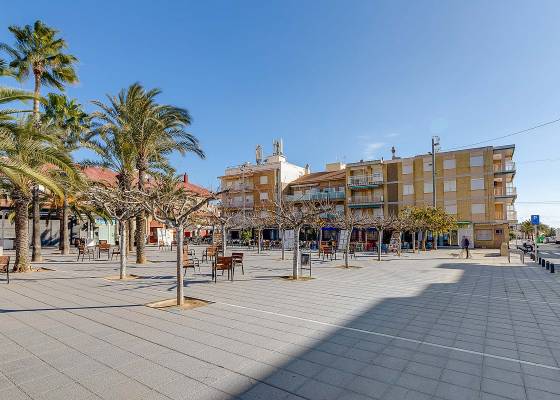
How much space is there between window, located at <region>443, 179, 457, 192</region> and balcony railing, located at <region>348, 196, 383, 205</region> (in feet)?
26.8

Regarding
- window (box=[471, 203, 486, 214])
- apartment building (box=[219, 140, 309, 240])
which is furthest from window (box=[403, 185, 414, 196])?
apartment building (box=[219, 140, 309, 240])

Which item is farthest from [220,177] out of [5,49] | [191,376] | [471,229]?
[191,376]

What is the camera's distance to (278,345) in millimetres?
Answer: 5633

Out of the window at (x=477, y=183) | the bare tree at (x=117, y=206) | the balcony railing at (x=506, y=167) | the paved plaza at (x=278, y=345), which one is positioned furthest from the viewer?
the window at (x=477, y=183)

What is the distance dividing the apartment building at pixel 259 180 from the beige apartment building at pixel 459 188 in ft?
42.4

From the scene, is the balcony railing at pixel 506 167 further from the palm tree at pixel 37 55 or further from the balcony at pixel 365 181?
the palm tree at pixel 37 55

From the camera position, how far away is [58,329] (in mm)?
6422

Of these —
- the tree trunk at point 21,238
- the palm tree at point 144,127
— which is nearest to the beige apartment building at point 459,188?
the palm tree at point 144,127

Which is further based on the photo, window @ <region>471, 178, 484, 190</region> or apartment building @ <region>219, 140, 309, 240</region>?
apartment building @ <region>219, 140, 309, 240</region>

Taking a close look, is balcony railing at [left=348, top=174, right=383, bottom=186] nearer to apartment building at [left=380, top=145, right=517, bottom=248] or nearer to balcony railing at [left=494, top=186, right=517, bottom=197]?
apartment building at [left=380, top=145, right=517, bottom=248]

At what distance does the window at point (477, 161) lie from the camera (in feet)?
140

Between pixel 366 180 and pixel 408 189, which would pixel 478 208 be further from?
pixel 366 180

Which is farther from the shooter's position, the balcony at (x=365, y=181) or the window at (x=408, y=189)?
the balcony at (x=365, y=181)

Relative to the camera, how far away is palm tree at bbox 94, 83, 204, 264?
18.6m
